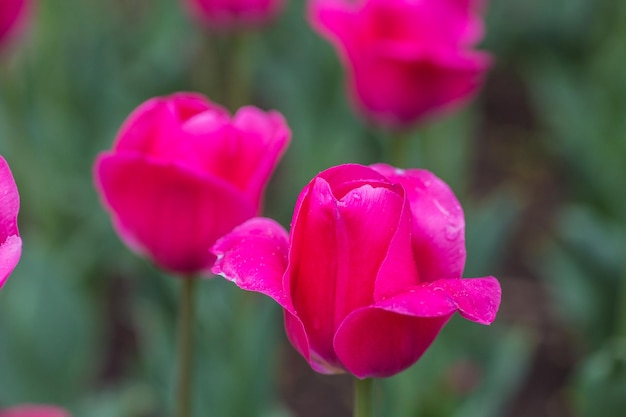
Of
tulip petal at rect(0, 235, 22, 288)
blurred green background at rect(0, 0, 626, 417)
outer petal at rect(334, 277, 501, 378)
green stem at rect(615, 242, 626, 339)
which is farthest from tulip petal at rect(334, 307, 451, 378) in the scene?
green stem at rect(615, 242, 626, 339)

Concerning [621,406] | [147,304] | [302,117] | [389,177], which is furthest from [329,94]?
[389,177]

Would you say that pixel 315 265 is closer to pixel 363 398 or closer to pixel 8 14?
pixel 363 398

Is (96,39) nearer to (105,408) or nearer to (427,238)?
(105,408)

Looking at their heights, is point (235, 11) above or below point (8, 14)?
below

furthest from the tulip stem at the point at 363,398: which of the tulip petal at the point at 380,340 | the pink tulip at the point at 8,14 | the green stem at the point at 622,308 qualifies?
the green stem at the point at 622,308

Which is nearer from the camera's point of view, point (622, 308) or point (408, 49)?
point (408, 49)

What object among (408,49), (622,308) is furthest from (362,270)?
(622,308)
